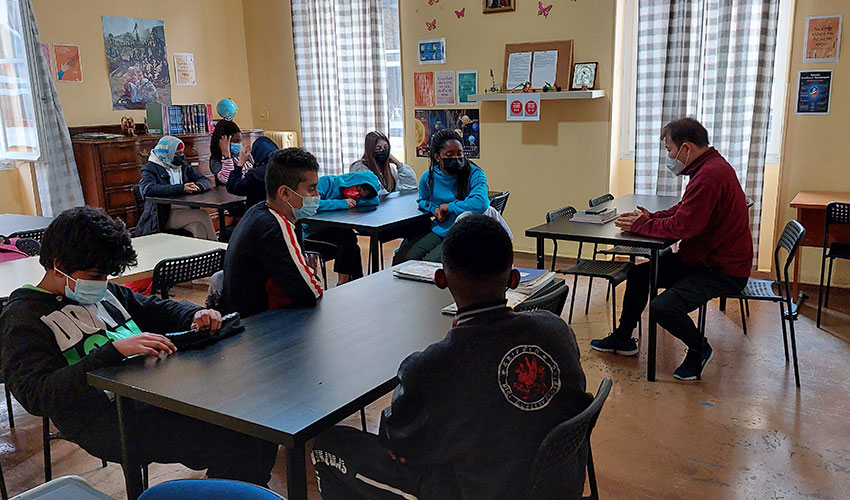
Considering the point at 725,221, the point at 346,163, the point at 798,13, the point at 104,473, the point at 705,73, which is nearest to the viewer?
the point at 104,473

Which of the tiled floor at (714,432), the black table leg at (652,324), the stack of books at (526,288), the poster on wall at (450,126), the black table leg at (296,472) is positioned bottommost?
the tiled floor at (714,432)

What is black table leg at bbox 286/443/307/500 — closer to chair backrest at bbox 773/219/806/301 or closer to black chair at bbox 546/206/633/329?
black chair at bbox 546/206/633/329

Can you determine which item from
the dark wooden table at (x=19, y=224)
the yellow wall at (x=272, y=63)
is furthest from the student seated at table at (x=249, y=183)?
the yellow wall at (x=272, y=63)

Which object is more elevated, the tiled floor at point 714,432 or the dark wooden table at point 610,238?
the dark wooden table at point 610,238

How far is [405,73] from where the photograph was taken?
6.68 m

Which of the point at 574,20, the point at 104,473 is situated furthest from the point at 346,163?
the point at 104,473

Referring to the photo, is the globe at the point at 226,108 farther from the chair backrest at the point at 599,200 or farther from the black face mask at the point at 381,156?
the chair backrest at the point at 599,200

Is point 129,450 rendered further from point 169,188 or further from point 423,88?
point 423,88

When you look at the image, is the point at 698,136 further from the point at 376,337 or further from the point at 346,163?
the point at 346,163

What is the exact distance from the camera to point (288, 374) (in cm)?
182

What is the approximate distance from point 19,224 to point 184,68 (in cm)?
357

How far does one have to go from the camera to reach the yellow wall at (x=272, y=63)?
7.50 m

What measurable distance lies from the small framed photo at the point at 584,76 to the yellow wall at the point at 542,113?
0.05 metres

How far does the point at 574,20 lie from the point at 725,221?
2.83 meters
